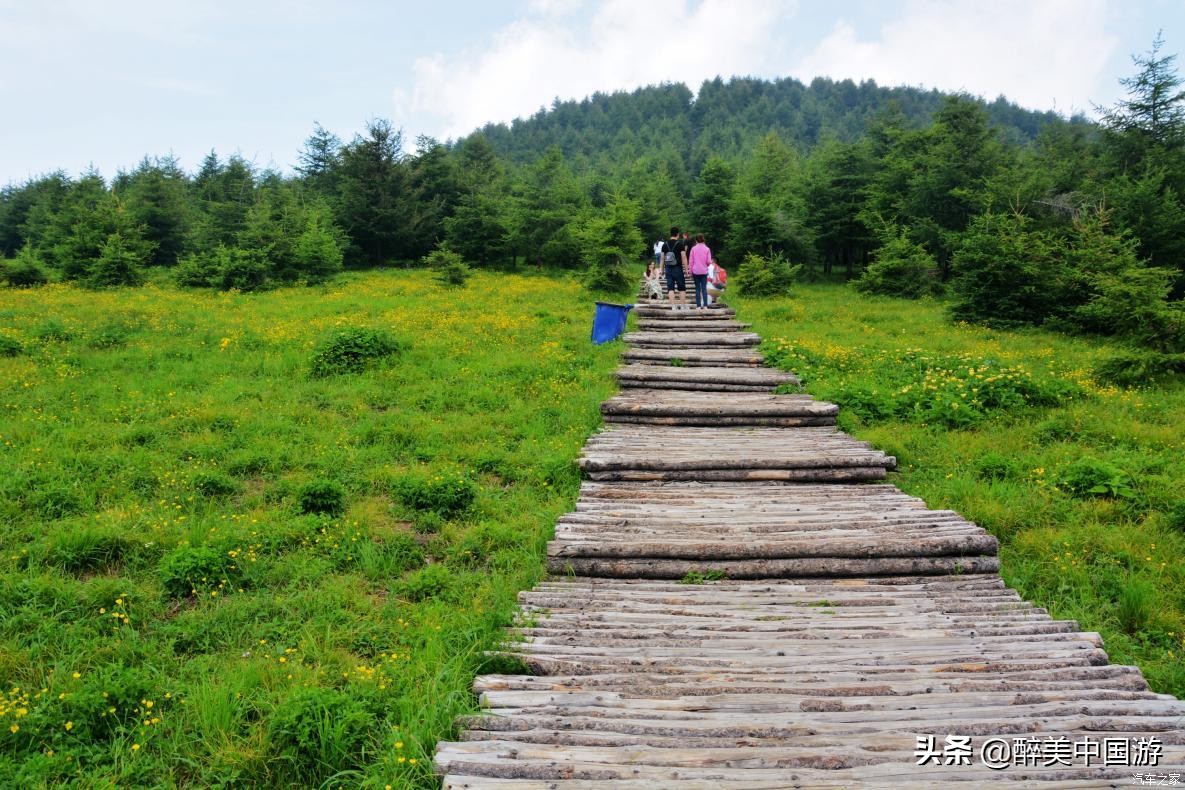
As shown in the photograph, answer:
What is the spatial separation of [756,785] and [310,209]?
99.2 ft

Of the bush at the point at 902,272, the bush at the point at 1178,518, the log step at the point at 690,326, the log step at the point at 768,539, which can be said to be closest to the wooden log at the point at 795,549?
the log step at the point at 768,539

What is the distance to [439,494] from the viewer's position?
7.43 m

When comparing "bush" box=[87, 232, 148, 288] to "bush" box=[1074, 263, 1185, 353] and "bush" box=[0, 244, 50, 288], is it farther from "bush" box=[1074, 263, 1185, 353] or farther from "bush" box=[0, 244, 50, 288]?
"bush" box=[1074, 263, 1185, 353]

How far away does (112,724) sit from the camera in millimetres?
4207

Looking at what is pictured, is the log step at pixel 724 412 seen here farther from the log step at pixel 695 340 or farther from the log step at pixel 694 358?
the log step at pixel 695 340

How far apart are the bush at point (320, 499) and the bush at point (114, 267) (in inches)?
840

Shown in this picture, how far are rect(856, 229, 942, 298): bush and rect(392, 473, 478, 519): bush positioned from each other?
19.8m

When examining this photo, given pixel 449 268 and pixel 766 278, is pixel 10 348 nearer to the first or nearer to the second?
pixel 449 268

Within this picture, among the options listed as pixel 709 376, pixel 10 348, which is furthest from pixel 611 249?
pixel 10 348

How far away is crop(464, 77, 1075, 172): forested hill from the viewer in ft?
400

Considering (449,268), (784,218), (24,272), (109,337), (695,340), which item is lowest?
(695,340)

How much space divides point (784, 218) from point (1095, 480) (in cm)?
2283

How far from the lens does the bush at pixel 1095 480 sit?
733 cm

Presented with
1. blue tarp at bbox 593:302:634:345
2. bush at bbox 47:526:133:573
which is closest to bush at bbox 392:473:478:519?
bush at bbox 47:526:133:573
